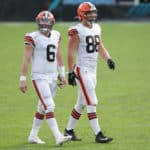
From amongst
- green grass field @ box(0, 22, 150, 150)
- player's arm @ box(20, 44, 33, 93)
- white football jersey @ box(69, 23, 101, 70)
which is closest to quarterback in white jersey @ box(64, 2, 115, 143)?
white football jersey @ box(69, 23, 101, 70)

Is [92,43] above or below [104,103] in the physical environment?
above

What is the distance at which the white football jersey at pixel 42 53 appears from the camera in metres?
11.6

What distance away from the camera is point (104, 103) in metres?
16.0

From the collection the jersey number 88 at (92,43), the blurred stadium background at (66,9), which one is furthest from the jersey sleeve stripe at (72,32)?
the blurred stadium background at (66,9)

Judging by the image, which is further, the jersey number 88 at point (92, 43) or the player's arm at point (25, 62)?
the jersey number 88 at point (92, 43)

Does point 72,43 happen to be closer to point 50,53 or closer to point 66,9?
point 50,53

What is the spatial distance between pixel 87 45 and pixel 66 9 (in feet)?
71.8

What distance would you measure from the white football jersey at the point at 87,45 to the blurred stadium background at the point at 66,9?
21.3 m

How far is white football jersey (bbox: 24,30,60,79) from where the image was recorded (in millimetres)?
11633

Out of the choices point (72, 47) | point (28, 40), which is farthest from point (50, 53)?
point (72, 47)

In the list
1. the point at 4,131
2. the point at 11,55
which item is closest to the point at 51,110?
the point at 4,131

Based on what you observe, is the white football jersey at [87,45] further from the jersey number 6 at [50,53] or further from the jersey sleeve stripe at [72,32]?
the jersey number 6 at [50,53]

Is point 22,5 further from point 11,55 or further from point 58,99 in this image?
point 58,99

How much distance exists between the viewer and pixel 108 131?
42.1 ft
